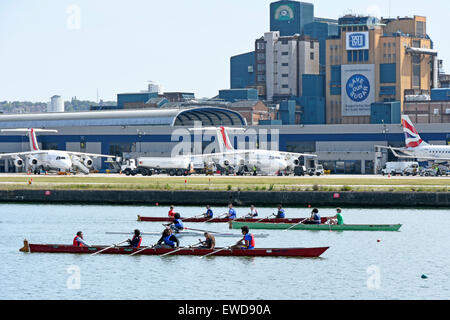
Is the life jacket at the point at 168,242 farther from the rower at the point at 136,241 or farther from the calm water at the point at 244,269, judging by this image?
the rower at the point at 136,241

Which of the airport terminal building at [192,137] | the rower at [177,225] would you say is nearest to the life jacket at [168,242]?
the rower at [177,225]

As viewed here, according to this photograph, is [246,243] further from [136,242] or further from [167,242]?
[136,242]

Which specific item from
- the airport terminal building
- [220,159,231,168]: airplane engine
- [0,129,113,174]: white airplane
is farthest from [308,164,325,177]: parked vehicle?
[0,129,113,174]: white airplane

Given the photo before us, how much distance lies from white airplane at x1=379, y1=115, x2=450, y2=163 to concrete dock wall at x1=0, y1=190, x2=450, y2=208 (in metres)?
42.3

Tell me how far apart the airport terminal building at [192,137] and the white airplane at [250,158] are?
312 inches

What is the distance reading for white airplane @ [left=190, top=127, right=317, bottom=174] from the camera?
126 m

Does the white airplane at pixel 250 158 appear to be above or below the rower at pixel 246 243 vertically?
above

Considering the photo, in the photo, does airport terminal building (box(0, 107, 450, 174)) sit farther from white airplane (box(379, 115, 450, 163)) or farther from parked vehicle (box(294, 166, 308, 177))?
parked vehicle (box(294, 166, 308, 177))

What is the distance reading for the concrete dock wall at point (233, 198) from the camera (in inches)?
3334

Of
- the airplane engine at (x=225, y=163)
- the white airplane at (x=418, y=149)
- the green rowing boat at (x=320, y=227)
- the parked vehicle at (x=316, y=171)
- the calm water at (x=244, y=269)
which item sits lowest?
the calm water at (x=244, y=269)

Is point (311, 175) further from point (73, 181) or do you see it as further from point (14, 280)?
point (14, 280)

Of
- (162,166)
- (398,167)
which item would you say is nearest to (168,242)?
(162,166)
